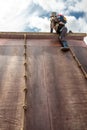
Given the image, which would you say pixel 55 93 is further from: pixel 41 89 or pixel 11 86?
pixel 11 86

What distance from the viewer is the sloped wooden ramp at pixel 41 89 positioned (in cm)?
496

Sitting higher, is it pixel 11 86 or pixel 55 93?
pixel 11 86

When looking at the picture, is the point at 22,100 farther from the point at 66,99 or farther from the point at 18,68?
the point at 18,68

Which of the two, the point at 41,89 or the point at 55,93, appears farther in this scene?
the point at 41,89

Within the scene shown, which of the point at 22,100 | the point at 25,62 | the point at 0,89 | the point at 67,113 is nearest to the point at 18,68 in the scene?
the point at 25,62

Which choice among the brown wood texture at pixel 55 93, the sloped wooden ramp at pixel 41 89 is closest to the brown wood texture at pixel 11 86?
the sloped wooden ramp at pixel 41 89

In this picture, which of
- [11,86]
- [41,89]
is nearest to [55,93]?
[41,89]

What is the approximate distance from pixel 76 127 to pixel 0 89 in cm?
214

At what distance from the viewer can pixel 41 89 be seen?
608 centimetres

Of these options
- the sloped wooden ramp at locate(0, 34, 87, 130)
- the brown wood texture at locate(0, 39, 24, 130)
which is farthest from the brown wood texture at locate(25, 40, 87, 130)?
the brown wood texture at locate(0, 39, 24, 130)

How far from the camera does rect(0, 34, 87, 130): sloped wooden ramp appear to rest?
4961 millimetres

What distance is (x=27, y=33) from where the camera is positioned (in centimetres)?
1033

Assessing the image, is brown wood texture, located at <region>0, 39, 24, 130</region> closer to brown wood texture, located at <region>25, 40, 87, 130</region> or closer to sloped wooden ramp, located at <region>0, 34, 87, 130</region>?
sloped wooden ramp, located at <region>0, 34, 87, 130</region>

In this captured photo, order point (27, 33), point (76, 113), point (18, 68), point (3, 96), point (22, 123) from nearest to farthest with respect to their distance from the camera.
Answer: point (22, 123) → point (76, 113) → point (3, 96) → point (18, 68) → point (27, 33)
